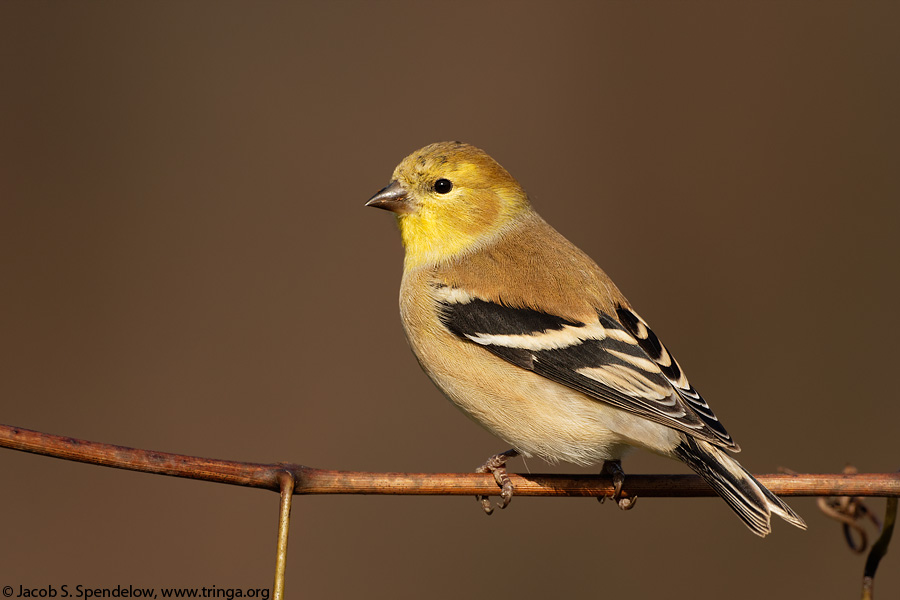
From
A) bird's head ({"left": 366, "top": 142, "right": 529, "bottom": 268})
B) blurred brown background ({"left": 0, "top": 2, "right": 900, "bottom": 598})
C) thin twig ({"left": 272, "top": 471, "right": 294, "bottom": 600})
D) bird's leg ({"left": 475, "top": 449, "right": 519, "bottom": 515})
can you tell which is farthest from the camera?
blurred brown background ({"left": 0, "top": 2, "right": 900, "bottom": 598})

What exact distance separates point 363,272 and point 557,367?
406 cm

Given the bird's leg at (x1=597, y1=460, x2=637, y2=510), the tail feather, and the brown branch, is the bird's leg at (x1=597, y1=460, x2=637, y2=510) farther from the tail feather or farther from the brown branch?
the tail feather

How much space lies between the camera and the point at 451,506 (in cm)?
646

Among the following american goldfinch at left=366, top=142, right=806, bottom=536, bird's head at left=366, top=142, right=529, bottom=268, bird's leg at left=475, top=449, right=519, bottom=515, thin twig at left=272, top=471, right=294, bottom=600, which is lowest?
thin twig at left=272, top=471, right=294, bottom=600

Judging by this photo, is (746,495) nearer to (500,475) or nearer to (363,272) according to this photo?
(500,475)

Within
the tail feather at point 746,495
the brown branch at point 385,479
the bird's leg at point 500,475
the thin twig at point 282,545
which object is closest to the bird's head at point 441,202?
the bird's leg at point 500,475

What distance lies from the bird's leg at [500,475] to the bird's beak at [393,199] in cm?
142

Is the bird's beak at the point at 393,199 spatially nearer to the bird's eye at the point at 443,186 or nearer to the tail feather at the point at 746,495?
→ the bird's eye at the point at 443,186

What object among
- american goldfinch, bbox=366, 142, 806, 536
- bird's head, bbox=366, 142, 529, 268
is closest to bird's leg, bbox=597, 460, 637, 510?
american goldfinch, bbox=366, 142, 806, 536

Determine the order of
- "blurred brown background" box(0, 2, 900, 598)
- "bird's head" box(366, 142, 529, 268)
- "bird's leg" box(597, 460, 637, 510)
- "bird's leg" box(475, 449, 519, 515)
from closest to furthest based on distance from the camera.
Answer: "bird's leg" box(475, 449, 519, 515) → "bird's leg" box(597, 460, 637, 510) → "bird's head" box(366, 142, 529, 268) → "blurred brown background" box(0, 2, 900, 598)

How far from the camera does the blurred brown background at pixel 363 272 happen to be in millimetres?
6066

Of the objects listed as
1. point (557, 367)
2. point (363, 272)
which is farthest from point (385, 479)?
point (363, 272)

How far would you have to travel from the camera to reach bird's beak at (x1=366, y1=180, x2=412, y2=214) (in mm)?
4328

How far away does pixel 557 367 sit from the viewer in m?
3.40
